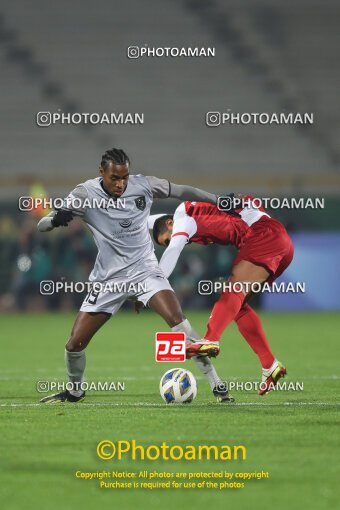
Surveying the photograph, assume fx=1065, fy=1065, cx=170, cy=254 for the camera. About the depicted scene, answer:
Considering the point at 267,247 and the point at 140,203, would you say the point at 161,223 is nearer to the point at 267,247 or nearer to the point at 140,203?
the point at 140,203

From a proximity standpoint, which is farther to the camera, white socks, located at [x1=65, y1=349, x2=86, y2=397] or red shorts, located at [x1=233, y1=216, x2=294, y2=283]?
red shorts, located at [x1=233, y1=216, x2=294, y2=283]

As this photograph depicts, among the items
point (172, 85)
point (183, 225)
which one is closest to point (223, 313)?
point (183, 225)

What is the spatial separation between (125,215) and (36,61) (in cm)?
1929

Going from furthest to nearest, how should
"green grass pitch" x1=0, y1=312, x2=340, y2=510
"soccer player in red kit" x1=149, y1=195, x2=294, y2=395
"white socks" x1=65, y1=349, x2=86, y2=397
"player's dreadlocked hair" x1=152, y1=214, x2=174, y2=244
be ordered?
"player's dreadlocked hair" x1=152, y1=214, x2=174, y2=244 < "soccer player in red kit" x1=149, y1=195, x2=294, y2=395 < "white socks" x1=65, y1=349, x2=86, y2=397 < "green grass pitch" x1=0, y1=312, x2=340, y2=510

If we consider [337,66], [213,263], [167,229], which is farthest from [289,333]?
[337,66]

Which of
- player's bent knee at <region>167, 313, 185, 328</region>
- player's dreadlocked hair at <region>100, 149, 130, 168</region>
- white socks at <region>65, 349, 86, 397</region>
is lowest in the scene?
white socks at <region>65, 349, 86, 397</region>

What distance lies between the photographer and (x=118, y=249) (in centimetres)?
809

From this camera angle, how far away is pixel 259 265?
27.2ft

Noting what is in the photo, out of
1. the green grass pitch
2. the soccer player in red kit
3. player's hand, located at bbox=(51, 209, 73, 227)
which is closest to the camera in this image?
the green grass pitch

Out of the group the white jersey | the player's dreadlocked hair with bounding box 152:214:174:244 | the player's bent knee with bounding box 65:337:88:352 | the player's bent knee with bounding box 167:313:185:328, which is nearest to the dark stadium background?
the player's dreadlocked hair with bounding box 152:214:174:244

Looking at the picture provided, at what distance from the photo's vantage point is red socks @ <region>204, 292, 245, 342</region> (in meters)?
7.78

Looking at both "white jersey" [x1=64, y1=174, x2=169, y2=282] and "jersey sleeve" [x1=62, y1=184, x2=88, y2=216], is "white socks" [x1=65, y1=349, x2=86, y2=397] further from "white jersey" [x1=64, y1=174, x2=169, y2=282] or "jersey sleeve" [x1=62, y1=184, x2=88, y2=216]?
"jersey sleeve" [x1=62, y1=184, x2=88, y2=216]

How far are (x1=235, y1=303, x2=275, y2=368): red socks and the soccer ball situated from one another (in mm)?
744

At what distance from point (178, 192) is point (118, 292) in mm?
877
